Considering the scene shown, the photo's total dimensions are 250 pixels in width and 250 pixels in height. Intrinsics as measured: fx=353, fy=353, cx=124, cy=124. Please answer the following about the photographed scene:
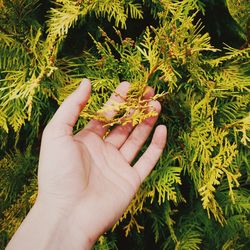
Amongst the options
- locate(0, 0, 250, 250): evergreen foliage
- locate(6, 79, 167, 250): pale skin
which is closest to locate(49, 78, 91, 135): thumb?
locate(6, 79, 167, 250): pale skin

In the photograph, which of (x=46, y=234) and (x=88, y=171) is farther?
(x=88, y=171)

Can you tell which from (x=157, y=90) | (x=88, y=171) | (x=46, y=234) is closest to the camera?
(x=46, y=234)

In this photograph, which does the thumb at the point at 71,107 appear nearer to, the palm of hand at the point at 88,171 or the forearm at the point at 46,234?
the palm of hand at the point at 88,171

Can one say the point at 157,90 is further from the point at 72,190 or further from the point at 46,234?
the point at 46,234

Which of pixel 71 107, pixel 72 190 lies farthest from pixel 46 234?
pixel 71 107

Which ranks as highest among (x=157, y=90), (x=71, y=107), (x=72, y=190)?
(x=71, y=107)

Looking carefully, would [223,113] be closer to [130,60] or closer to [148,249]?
[130,60]
